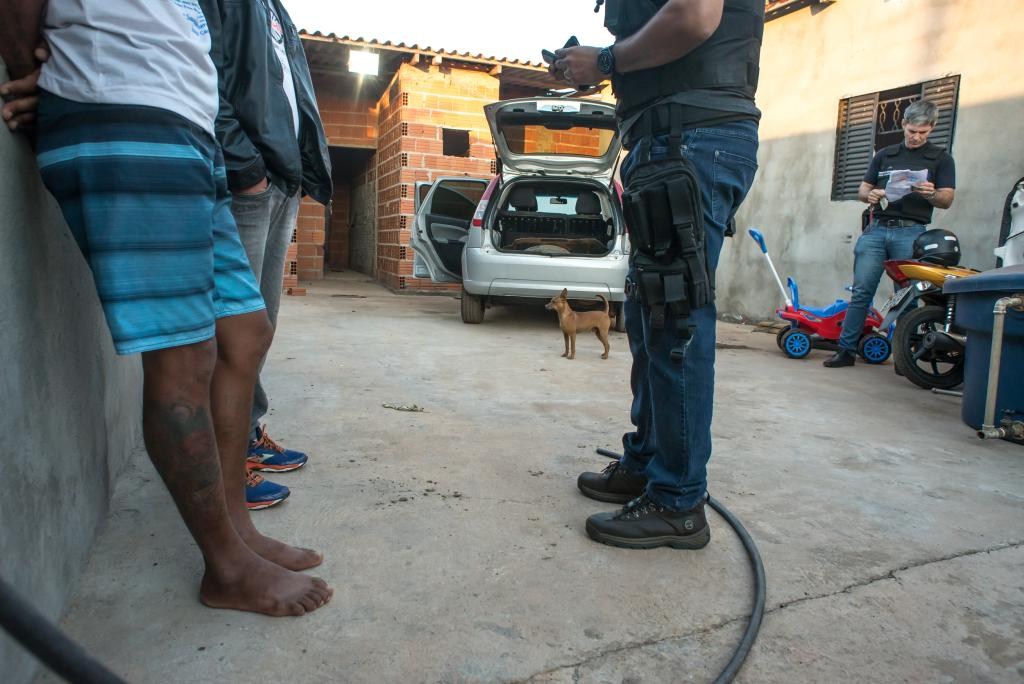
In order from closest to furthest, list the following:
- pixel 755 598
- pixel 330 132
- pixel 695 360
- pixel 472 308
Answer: pixel 755 598 < pixel 695 360 < pixel 472 308 < pixel 330 132

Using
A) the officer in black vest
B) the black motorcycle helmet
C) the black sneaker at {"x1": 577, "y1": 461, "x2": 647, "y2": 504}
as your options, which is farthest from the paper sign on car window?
the black sneaker at {"x1": 577, "y1": 461, "x2": 647, "y2": 504}

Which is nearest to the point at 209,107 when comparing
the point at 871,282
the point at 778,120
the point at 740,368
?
the point at 740,368

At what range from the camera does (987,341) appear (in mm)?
3029

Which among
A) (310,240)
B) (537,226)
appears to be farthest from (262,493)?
(310,240)

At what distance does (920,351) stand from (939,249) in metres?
0.73

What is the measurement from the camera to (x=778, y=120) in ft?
25.0

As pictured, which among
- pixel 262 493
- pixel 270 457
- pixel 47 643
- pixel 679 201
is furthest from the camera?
Answer: pixel 270 457

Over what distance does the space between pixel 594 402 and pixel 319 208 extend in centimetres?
886

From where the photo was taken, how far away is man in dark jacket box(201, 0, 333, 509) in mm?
1573

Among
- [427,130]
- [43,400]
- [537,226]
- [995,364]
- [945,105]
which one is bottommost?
[995,364]

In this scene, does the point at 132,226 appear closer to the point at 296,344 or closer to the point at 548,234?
the point at 296,344

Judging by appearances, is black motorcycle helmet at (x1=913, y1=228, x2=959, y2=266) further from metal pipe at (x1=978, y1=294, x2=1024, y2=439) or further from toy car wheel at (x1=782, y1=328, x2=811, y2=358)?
metal pipe at (x1=978, y1=294, x2=1024, y2=439)

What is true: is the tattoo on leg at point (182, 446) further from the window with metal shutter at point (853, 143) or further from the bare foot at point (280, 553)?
the window with metal shutter at point (853, 143)

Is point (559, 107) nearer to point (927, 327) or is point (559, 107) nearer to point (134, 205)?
point (927, 327)
